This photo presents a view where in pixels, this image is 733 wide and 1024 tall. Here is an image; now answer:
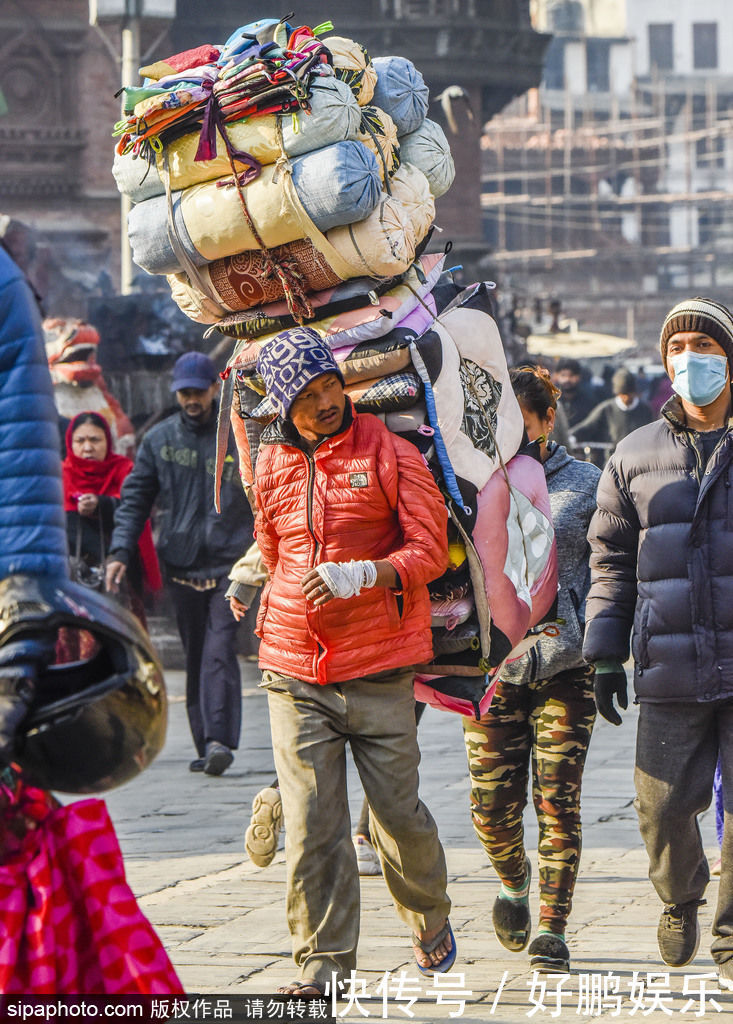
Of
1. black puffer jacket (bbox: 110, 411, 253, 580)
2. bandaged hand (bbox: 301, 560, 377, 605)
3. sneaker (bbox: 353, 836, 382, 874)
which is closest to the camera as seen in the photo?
bandaged hand (bbox: 301, 560, 377, 605)

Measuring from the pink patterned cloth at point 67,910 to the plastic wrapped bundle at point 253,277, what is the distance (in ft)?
8.38

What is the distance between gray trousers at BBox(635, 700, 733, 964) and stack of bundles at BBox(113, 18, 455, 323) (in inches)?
63.0

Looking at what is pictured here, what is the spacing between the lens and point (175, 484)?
31.4 ft

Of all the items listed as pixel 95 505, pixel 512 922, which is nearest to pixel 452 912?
pixel 512 922

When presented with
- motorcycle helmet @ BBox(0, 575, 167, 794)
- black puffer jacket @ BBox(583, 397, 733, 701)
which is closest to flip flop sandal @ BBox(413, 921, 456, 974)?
black puffer jacket @ BBox(583, 397, 733, 701)

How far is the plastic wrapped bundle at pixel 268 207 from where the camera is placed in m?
5.12

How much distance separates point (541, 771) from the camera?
567 centimetres

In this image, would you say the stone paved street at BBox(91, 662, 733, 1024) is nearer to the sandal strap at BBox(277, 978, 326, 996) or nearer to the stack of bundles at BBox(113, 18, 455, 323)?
the sandal strap at BBox(277, 978, 326, 996)

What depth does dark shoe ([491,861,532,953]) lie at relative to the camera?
A: 18.5 feet

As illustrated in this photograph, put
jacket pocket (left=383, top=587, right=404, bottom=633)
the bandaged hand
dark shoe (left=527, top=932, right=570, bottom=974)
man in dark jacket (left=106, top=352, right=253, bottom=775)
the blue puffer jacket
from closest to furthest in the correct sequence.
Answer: the blue puffer jacket, the bandaged hand, jacket pocket (left=383, top=587, right=404, bottom=633), dark shoe (left=527, top=932, right=570, bottom=974), man in dark jacket (left=106, top=352, right=253, bottom=775)

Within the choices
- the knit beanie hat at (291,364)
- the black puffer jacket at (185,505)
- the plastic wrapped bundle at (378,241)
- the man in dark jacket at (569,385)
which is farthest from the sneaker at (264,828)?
the man in dark jacket at (569,385)

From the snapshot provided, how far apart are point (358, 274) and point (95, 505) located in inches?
194

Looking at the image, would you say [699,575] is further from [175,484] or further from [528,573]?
[175,484]

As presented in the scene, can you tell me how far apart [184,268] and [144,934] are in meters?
2.77
